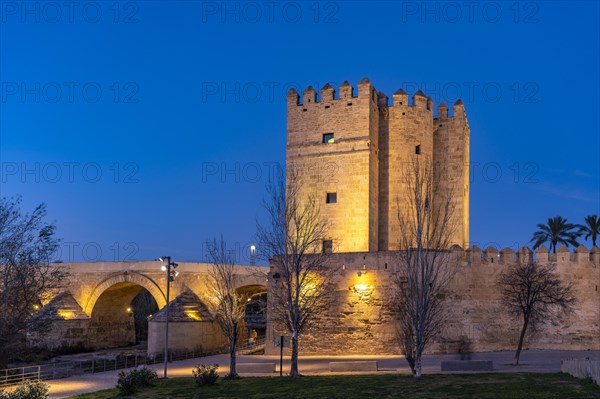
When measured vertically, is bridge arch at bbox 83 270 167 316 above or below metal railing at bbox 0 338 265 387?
above

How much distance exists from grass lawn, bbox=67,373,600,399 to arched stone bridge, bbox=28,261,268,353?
40.3 ft

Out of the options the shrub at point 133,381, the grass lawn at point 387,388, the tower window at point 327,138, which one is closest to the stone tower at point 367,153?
the tower window at point 327,138

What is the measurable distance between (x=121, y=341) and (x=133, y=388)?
27730 mm

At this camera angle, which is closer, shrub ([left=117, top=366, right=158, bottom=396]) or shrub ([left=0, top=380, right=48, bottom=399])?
shrub ([left=0, top=380, right=48, bottom=399])

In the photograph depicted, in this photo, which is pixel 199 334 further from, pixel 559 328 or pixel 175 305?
pixel 559 328

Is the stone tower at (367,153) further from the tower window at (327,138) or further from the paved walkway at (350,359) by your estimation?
the paved walkway at (350,359)

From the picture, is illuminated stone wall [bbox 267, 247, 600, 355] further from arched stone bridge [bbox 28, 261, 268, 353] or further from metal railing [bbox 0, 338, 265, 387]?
metal railing [bbox 0, 338, 265, 387]

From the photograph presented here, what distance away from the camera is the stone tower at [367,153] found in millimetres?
29844

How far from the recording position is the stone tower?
2984 cm

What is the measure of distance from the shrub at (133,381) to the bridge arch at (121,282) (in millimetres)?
18298

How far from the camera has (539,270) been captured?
84.1ft

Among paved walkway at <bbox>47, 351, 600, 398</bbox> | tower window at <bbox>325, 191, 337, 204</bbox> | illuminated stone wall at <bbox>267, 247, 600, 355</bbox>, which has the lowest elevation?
paved walkway at <bbox>47, 351, 600, 398</bbox>

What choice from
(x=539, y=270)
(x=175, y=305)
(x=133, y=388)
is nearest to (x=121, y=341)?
(x=175, y=305)

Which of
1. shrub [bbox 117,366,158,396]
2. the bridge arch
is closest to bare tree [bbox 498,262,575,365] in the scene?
shrub [bbox 117,366,158,396]
